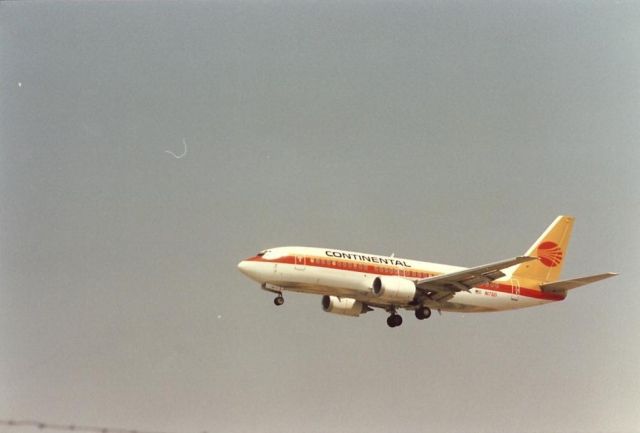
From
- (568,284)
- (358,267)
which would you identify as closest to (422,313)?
Answer: (358,267)

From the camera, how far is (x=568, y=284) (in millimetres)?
52469

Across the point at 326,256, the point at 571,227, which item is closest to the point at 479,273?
the point at 326,256

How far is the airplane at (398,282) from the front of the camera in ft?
153

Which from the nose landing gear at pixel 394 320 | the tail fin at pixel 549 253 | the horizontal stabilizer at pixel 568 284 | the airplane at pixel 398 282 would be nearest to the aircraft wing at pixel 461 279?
the airplane at pixel 398 282

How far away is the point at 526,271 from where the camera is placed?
56156 millimetres

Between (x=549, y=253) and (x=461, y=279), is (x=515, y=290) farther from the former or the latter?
(x=461, y=279)

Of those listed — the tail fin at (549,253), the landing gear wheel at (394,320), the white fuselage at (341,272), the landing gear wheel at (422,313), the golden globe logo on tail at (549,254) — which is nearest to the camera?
the white fuselage at (341,272)

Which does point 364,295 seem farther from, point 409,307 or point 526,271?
point 526,271

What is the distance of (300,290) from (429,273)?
9.09 meters

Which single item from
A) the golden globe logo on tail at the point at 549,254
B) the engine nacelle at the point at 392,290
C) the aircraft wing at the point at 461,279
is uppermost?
Result: the golden globe logo on tail at the point at 549,254

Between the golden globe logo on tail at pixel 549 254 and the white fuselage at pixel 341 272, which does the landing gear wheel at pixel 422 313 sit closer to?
the white fuselage at pixel 341 272

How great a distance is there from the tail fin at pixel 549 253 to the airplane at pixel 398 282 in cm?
9

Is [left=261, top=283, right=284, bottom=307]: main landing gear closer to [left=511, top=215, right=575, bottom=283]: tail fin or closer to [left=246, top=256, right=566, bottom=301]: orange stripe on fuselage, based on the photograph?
[left=246, top=256, right=566, bottom=301]: orange stripe on fuselage

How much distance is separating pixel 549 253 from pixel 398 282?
16.3 m
